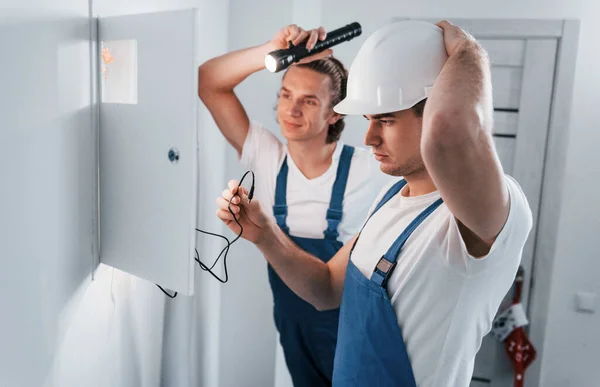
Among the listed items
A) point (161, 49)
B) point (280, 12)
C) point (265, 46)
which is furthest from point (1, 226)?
point (280, 12)

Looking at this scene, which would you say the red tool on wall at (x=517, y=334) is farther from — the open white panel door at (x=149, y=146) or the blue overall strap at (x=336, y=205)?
the open white panel door at (x=149, y=146)

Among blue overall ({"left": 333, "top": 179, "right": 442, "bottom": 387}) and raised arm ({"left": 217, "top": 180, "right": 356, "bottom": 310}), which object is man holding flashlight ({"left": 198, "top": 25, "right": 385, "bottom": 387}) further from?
blue overall ({"left": 333, "top": 179, "right": 442, "bottom": 387})

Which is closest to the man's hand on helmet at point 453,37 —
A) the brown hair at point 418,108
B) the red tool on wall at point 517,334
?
the brown hair at point 418,108

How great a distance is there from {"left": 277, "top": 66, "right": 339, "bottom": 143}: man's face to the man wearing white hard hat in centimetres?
67

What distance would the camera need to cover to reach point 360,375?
3.82 ft

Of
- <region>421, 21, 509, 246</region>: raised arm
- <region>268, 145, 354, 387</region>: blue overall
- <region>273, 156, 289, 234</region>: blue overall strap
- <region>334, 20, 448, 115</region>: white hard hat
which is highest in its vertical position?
<region>334, 20, 448, 115</region>: white hard hat

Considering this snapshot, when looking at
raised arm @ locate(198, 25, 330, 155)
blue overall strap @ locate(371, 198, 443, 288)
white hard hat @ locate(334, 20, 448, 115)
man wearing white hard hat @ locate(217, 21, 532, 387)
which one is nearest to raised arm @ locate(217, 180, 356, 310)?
man wearing white hard hat @ locate(217, 21, 532, 387)

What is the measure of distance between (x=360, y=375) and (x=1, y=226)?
30.8 inches

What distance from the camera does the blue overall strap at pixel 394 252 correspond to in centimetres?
108

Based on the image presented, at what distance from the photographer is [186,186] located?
1153 mm

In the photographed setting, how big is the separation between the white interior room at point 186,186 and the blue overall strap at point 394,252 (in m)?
0.41

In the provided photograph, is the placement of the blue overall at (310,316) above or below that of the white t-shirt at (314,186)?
below

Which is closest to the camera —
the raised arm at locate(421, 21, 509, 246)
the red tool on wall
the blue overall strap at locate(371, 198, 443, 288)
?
the raised arm at locate(421, 21, 509, 246)

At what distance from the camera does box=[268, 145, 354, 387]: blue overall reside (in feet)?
6.23
